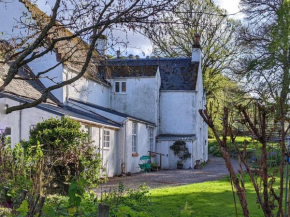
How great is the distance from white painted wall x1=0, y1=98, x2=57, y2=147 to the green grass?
6.71m

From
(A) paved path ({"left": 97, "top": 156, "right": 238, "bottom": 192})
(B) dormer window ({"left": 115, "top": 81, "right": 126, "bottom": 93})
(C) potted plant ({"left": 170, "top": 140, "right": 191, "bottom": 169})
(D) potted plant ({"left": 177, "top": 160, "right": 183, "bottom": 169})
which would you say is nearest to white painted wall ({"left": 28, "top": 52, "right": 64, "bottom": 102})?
(A) paved path ({"left": 97, "top": 156, "right": 238, "bottom": 192})

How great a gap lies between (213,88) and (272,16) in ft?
58.4

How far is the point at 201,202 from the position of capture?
451 inches

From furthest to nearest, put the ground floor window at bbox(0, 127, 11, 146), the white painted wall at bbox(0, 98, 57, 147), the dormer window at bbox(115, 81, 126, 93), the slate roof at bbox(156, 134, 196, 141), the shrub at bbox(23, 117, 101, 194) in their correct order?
the dormer window at bbox(115, 81, 126, 93), the slate roof at bbox(156, 134, 196, 141), the white painted wall at bbox(0, 98, 57, 147), the ground floor window at bbox(0, 127, 11, 146), the shrub at bbox(23, 117, 101, 194)

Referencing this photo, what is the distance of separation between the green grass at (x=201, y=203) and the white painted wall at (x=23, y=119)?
6.71 metres

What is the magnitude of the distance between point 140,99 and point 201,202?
20.4 meters

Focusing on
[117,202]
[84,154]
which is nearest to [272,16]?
[84,154]

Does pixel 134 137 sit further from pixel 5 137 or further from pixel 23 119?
pixel 5 137

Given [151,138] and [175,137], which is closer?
[151,138]

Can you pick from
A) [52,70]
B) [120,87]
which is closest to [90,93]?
[52,70]

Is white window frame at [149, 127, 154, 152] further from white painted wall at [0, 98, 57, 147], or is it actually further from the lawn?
the lawn

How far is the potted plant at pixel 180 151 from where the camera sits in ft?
101

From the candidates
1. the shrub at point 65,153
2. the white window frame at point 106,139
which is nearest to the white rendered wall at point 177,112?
the white window frame at point 106,139

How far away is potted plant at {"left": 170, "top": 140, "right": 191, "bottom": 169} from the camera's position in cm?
3069
